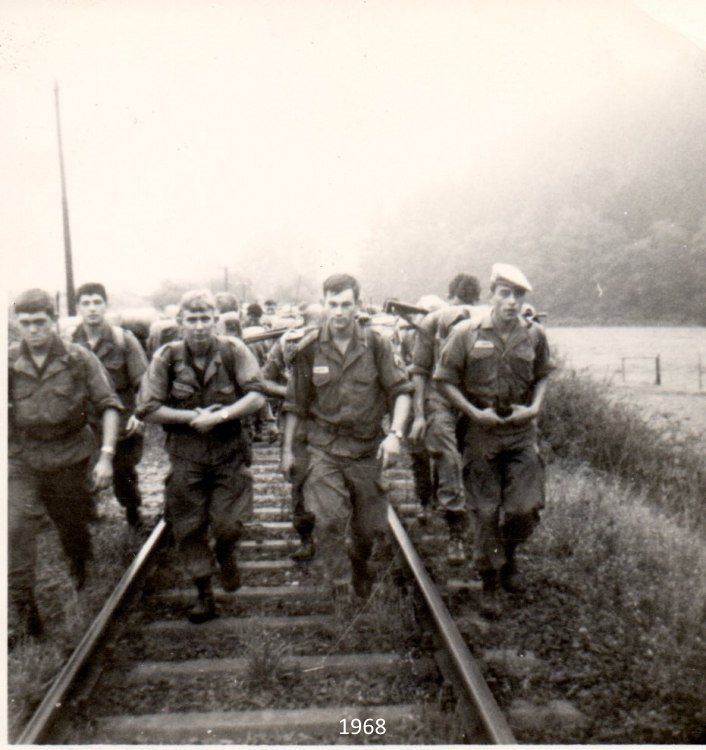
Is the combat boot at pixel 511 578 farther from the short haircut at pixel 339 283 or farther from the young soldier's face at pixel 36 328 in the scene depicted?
the young soldier's face at pixel 36 328

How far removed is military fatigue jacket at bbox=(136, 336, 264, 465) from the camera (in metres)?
4.05

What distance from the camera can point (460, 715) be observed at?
9.70 feet

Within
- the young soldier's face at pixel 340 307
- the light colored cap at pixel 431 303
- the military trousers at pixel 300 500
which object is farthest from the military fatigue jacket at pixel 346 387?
the light colored cap at pixel 431 303

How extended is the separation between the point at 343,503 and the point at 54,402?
1.68 metres

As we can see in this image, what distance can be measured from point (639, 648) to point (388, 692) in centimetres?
131

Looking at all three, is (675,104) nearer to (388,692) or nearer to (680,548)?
(680,548)

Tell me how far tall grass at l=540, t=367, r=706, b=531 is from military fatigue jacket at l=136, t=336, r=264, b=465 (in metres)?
4.43

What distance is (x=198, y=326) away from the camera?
13.1 feet

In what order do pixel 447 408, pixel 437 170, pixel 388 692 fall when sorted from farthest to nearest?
pixel 437 170 → pixel 447 408 → pixel 388 692

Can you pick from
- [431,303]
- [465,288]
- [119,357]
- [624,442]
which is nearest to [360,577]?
[119,357]

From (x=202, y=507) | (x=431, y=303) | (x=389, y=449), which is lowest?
(x=202, y=507)

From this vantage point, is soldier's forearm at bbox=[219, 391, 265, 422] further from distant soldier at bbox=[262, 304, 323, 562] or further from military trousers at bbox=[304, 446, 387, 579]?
distant soldier at bbox=[262, 304, 323, 562]

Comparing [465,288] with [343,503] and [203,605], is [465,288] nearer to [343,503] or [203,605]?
[343,503]

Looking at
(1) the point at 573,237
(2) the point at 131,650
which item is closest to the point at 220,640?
(2) the point at 131,650
